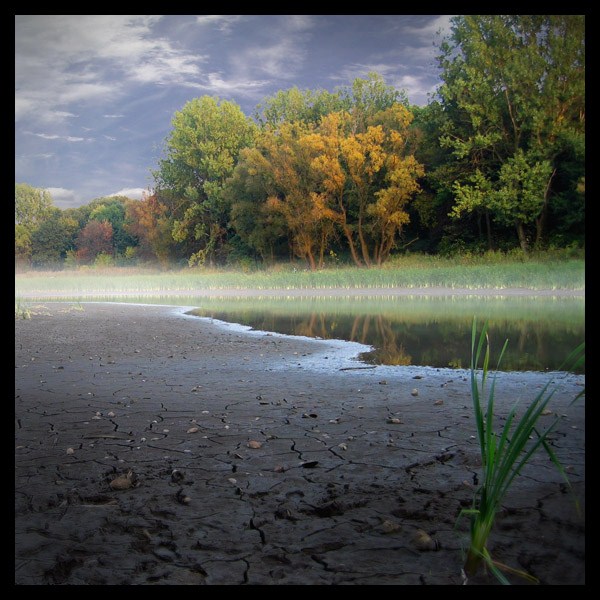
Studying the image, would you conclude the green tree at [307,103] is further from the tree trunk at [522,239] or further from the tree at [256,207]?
the tree trunk at [522,239]

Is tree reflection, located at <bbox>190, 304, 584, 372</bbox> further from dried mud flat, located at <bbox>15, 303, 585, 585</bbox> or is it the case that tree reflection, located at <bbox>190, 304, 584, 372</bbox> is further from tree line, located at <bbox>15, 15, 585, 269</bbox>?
tree line, located at <bbox>15, 15, 585, 269</bbox>

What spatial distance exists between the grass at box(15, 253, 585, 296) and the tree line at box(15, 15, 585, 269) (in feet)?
8.30

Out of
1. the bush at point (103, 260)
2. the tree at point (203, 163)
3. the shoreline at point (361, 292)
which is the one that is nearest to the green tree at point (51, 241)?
the bush at point (103, 260)

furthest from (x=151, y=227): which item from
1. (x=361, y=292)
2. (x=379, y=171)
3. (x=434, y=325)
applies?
(x=434, y=325)

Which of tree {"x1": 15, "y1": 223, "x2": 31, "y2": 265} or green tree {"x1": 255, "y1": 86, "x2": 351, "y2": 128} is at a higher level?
green tree {"x1": 255, "y1": 86, "x2": 351, "y2": 128}

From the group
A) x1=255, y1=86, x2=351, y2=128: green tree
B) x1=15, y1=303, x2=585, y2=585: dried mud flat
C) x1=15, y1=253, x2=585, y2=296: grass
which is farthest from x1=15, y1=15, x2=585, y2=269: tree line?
x1=15, y1=303, x2=585, y2=585: dried mud flat

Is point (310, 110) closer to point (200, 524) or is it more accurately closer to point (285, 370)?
point (285, 370)

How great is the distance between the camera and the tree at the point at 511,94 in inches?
663

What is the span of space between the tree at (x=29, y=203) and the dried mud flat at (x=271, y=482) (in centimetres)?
3229

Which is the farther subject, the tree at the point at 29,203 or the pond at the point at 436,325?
the tree at the point at 29,203

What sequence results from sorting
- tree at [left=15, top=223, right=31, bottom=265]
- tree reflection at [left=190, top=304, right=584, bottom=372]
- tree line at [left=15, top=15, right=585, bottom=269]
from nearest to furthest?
tree reflection at [left=190, top=304, right=584, bottom=372] < tree line at [left=15, top=15, right=585, bottom=269] < tree at [left=15, top=223, right=31, bottom=265]

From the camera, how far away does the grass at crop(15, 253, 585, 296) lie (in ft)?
61.2

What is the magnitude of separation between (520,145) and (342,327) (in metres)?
19.9
